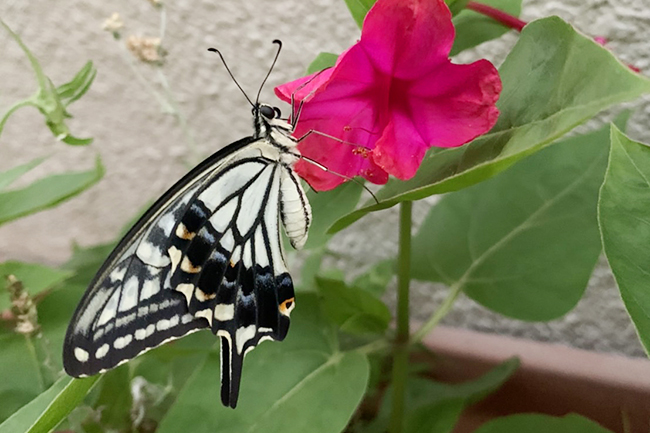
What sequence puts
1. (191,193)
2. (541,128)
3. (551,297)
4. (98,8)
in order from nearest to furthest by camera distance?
(541,128) → (191,193) → (551,297) → (98,8)

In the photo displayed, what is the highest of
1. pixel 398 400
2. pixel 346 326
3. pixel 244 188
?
pixel 244 188

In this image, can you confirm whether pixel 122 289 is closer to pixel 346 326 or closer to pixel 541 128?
pixel 346 326

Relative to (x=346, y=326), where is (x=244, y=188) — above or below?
above

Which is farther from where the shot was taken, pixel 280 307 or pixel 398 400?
pixel 398 400

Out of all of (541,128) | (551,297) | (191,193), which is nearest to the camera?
(541,128)

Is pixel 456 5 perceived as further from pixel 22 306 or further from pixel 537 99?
pixel 22 306

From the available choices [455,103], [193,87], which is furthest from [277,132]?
[193,87]

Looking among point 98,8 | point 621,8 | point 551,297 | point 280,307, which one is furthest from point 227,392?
point 98,8
